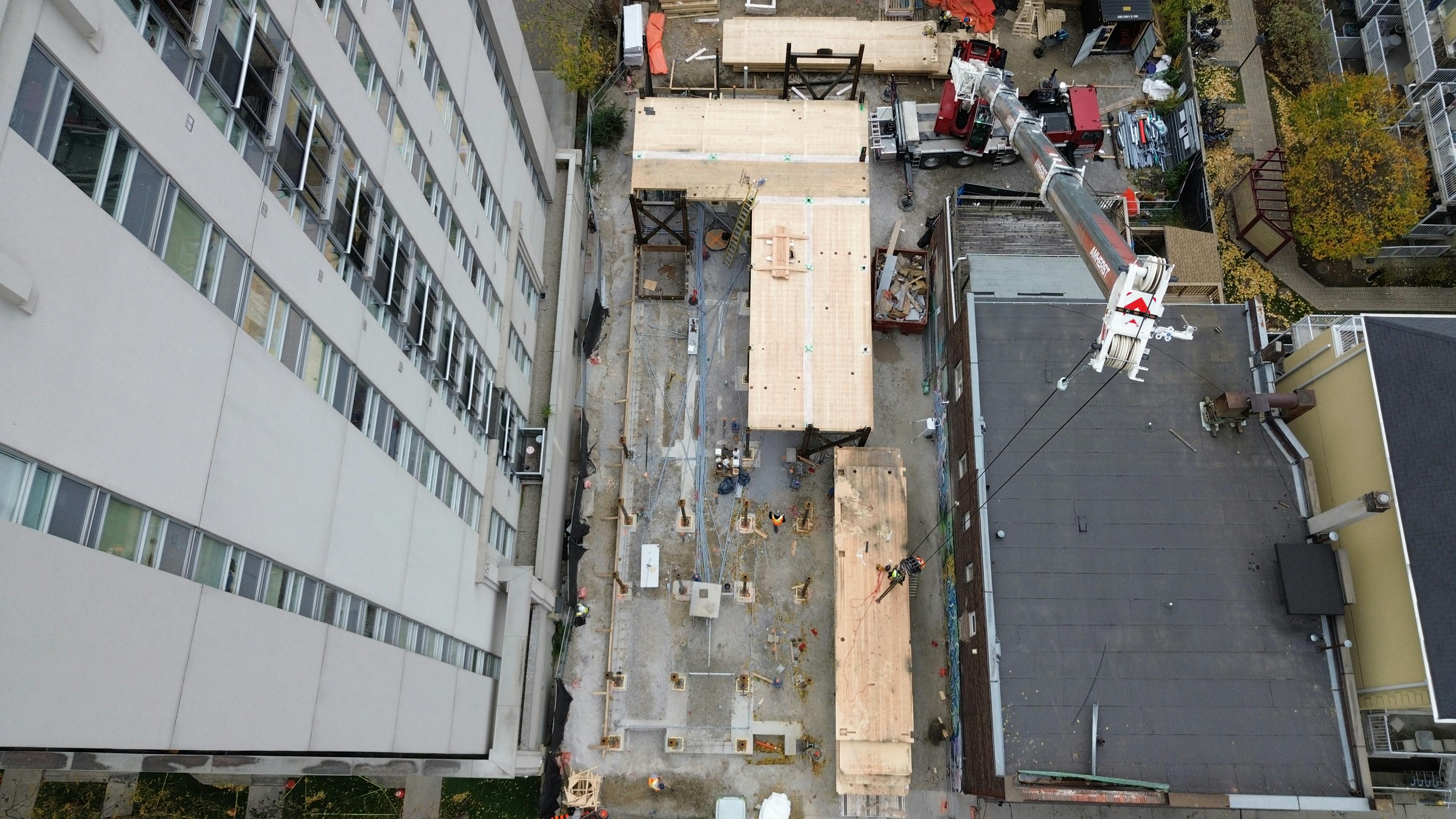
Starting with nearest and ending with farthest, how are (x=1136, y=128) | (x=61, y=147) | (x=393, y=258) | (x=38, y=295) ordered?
1. (x=38, y=295)
2. (x=61, y=147)
3. (x=393, y=258)
4. (x=1136, y=128)

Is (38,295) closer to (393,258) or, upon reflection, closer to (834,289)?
(393,258)

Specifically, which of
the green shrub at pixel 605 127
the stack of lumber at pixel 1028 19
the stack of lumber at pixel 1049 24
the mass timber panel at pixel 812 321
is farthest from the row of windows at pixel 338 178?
the stack of lumber at pixel 1049 24

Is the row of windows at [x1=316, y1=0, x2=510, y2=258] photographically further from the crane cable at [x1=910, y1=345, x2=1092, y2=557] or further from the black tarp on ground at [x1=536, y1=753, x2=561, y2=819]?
the crane cable at [x1=910, y1=345, x2=1092, y2=557]

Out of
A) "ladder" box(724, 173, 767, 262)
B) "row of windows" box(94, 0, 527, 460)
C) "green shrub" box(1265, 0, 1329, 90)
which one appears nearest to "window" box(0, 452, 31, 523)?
"row of windows" box(94, 0, 527, 460)

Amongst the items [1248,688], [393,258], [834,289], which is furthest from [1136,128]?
[393,258]

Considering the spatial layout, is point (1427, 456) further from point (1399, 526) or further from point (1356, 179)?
point (1356, 179)

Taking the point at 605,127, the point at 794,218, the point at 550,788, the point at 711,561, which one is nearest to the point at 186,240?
the point at 550,788
